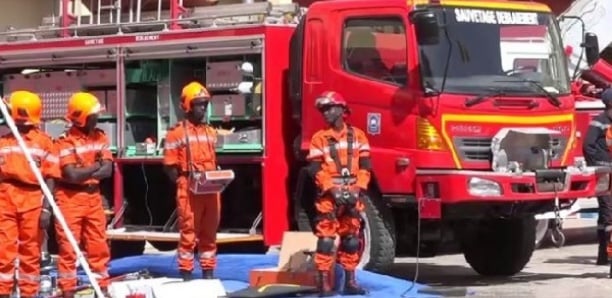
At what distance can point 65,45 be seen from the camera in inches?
542

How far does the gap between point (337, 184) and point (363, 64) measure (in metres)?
1.74

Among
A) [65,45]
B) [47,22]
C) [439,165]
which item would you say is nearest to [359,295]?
[439,165]

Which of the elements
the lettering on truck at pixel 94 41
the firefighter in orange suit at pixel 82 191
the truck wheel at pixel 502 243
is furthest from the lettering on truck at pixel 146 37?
the truck wheel at pixel 502 243

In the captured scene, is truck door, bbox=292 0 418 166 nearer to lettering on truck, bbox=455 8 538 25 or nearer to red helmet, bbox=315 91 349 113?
lettering on truck, bbox=455 8 538 25

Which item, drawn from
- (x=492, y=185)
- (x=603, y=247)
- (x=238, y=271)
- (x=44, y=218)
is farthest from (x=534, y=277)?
(x=44, y=218)

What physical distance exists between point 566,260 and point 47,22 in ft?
21.8

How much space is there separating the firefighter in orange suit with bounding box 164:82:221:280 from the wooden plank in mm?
1061

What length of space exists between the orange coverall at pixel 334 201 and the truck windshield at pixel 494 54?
1162 mm

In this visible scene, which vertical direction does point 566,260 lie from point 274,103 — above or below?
below

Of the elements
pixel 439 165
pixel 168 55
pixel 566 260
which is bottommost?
pixel 566 260

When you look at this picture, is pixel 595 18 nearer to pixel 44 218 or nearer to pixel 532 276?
pixel 532 276

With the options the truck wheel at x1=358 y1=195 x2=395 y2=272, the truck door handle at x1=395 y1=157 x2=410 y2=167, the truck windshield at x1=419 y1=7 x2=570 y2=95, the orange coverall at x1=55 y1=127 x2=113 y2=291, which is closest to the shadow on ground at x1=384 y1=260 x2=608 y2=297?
the truck wheel at x1=358 y1=195 x2=395 y2=272

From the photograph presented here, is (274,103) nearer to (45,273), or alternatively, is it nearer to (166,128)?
(166,128)

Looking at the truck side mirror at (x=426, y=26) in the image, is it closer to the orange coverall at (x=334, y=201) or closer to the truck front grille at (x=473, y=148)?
the truck front grille at (x=473, y=148)
